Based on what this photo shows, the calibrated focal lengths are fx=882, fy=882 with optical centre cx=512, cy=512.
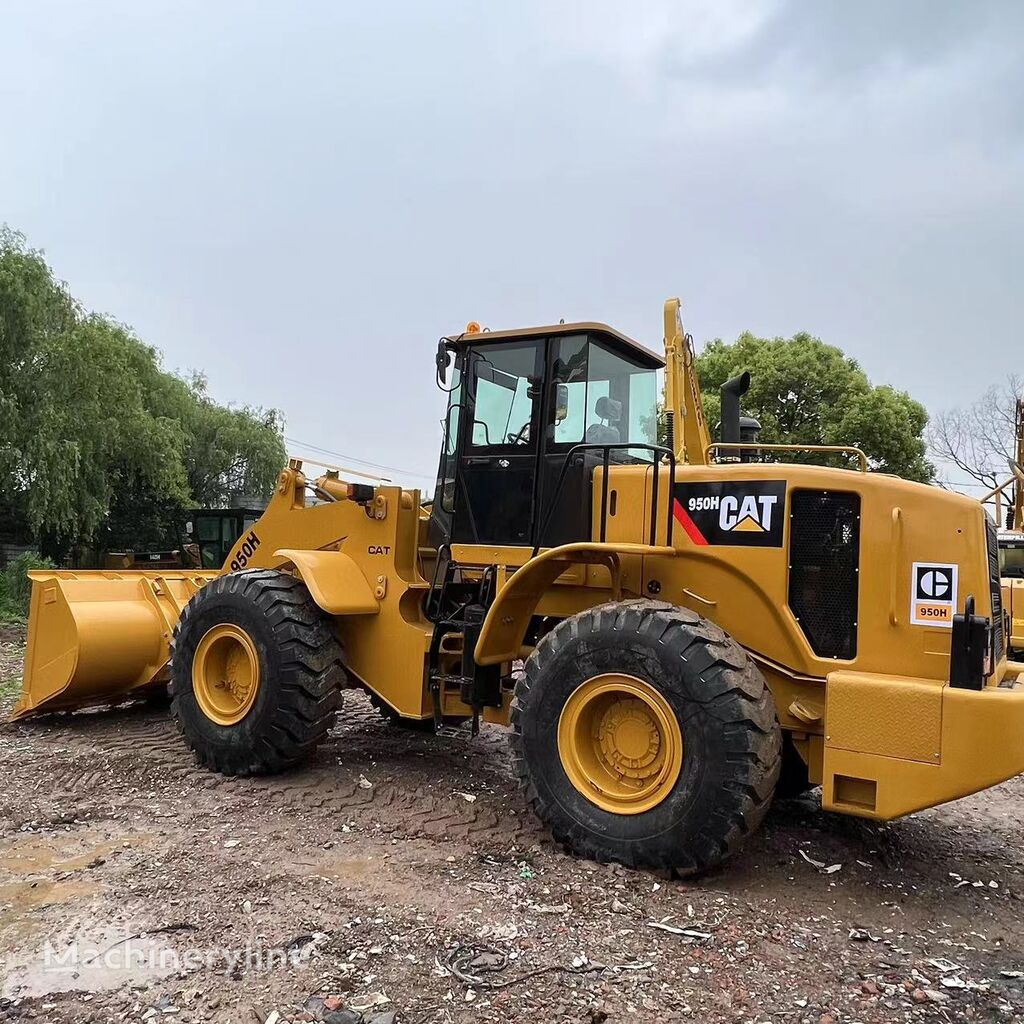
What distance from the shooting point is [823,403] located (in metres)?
22.1

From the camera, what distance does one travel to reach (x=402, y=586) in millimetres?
5898

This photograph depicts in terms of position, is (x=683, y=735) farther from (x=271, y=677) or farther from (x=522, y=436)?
(x=271, y=677)

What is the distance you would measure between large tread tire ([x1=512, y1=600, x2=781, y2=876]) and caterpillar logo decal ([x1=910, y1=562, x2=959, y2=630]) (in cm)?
83

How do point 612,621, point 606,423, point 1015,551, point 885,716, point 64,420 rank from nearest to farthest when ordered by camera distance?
point 885,716, point 612,621, point 606,423, point 1015,551, point 64,420

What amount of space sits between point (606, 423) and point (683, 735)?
2.13m

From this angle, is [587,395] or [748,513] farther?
[587,395]

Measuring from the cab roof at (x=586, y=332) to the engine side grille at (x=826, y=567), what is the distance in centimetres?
163

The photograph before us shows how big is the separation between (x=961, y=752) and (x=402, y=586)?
11.3 feet

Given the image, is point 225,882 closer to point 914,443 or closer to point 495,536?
point 495,536

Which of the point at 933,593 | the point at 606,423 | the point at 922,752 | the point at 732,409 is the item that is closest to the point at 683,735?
the point at 922,752

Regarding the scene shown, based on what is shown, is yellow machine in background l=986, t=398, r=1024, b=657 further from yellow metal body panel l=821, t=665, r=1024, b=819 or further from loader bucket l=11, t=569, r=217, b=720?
A: loader bucket l=11, t=569, r=217, b=720

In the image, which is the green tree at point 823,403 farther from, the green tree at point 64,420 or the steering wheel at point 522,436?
the steering wheel at point 522,436

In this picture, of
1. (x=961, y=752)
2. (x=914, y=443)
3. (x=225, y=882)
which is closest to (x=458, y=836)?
(x=225, y=882)

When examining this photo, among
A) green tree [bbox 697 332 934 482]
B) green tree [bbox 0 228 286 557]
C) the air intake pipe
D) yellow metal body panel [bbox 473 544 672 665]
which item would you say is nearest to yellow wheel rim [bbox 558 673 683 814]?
yellow metal body panel [bbox 473 544 672 665]
